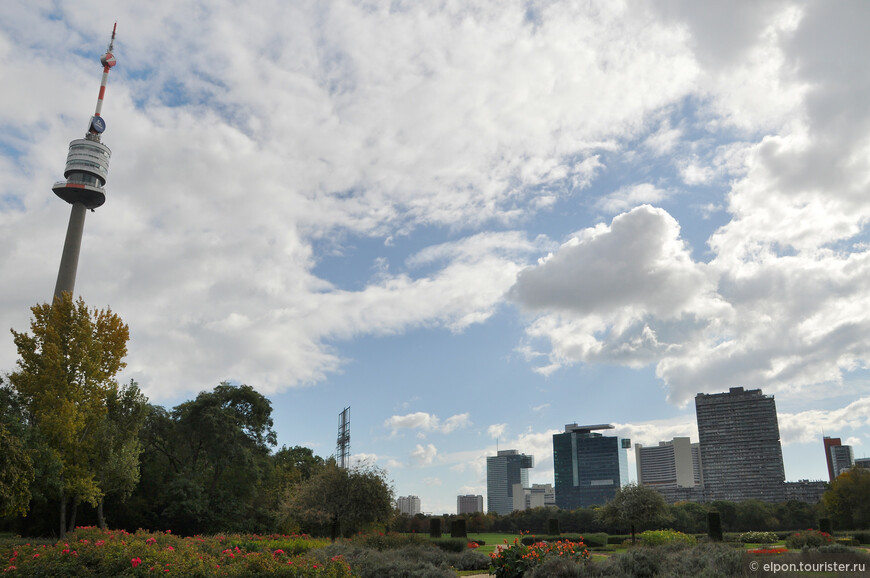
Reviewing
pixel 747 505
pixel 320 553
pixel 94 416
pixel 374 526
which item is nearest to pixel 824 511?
pixel 747 505

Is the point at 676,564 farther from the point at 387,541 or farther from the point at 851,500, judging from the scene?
the point at 851,500

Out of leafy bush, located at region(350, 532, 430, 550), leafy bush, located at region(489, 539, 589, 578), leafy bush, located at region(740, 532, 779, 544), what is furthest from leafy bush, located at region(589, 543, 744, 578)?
leafy bush, located at region(740, 532, 779, 544)

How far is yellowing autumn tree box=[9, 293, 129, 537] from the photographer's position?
28172 mm

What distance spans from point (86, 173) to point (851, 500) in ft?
299

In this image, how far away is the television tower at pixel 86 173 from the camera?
74.3 meters

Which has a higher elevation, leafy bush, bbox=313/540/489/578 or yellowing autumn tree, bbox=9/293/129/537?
yellowing autumn tree, bbox=9/293/129/537

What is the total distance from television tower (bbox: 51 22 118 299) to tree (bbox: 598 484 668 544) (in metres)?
66.6

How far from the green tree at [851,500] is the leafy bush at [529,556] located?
50.7 m

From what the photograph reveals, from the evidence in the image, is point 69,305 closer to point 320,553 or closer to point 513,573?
point 320,553

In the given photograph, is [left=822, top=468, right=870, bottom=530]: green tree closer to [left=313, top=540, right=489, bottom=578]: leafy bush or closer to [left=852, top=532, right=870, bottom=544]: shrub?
[left=852, top=532, right=870, bottom=544]: shrub

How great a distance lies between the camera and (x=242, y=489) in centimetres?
4416

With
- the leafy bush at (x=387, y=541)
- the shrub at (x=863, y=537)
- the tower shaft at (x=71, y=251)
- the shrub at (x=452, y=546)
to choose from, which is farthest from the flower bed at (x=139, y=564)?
the tower shaft at (x=71, y=251)

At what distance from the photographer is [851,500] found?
53.0m

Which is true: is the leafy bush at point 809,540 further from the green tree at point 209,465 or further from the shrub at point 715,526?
the green tree at point 209,465
